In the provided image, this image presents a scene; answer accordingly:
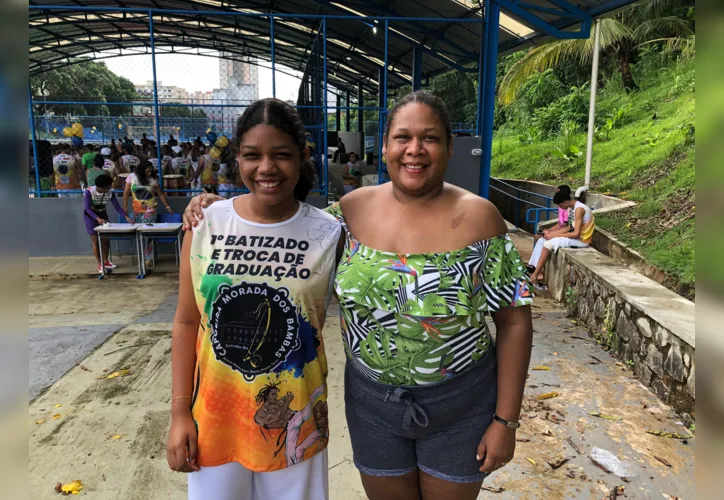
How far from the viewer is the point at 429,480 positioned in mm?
1690

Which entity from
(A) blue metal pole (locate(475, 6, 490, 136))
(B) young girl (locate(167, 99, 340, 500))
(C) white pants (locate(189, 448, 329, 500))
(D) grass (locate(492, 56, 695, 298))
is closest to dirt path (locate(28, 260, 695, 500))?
(C) white pants (locate(189, 448, 329, 500))

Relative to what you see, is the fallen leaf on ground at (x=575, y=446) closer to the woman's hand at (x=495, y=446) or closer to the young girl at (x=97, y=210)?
the woman's hand at (x=495, y=446)

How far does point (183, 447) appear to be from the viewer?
1.57m

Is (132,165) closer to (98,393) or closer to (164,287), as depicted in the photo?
(164,287)

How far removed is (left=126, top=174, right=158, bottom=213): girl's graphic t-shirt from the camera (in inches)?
304

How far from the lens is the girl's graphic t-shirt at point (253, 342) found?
155 centimetres

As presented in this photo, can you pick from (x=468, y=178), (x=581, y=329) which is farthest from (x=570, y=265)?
(x=468, y=178)

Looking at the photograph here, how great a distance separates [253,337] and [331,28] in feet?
41.4

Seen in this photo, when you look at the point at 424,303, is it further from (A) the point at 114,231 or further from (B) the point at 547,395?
(A) the point at 114,231

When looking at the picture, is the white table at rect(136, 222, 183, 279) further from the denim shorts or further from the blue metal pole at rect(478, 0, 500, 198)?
the denim shorts

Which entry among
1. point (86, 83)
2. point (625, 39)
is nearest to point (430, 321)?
point (625, 39)

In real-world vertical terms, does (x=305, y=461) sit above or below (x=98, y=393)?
above
